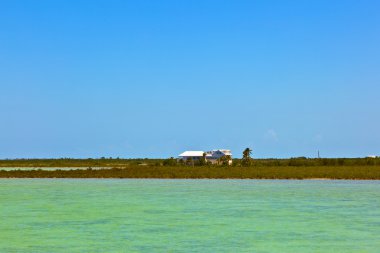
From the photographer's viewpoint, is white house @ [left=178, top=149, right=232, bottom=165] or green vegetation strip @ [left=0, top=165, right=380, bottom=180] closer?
green vegetation strip @ [left=0, top=165, right=380, bottom=180]

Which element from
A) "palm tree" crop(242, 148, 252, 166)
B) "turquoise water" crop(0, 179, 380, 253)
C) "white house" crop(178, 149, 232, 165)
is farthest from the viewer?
"white house" crop(178, 149, 232, 165)

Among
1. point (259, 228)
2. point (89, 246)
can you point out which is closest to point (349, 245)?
point (259, 228)

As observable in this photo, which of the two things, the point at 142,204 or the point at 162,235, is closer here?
the point at 162,235

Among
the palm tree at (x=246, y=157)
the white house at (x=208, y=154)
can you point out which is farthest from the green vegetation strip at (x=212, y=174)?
the white house at (x=208, y=154)

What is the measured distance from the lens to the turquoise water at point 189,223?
Result: 22.0m

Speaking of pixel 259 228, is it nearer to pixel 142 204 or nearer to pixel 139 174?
pixel 142 204

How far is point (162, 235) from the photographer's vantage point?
24531mm

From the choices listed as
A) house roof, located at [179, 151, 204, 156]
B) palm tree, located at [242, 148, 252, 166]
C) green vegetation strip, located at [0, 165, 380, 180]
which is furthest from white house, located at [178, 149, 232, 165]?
green vegetation strip, located at [0, 165, 380, 180]

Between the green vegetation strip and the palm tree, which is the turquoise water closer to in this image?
the green vegetation strip

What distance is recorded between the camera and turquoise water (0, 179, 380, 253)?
22031 mm

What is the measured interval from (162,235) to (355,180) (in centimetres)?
4903

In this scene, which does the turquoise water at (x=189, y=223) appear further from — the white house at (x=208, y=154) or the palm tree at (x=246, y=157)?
the white house at (x=208, y=154)

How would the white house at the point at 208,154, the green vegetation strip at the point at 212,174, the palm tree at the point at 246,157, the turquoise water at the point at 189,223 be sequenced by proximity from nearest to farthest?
the turquoise water at the point at 189,223
the green vegetation strip at the point at 212,174
the palm tree at the point at 246,157
the white house at the point at 208,154

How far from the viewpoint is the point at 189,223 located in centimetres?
2827
